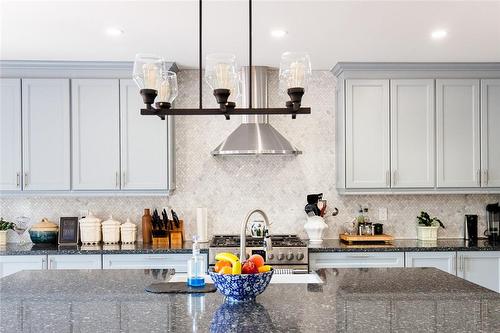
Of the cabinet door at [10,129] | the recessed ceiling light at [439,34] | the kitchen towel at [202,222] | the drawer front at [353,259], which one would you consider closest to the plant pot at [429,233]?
the drawer front at [353,259]

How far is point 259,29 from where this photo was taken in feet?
11.7

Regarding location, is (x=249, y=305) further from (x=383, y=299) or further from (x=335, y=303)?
(x=383, y=299)

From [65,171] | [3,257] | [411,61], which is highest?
[411,61]

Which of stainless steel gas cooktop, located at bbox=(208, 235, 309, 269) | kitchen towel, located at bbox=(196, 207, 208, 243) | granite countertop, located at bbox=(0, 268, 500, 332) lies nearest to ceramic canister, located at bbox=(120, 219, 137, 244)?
kitchen towel, located at bbox=(196, 207, 208, 243)

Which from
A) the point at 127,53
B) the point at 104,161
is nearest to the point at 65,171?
the point at 104,161

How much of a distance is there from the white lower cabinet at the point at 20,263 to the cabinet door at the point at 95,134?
0.69 meters

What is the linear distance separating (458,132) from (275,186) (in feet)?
5.85

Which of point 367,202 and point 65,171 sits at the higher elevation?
point 65,171

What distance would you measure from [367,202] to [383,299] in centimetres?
286

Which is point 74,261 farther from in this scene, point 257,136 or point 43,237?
point 257,136

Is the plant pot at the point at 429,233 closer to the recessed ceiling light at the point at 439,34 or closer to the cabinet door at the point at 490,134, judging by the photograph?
the cabinet door at the point at 490,134

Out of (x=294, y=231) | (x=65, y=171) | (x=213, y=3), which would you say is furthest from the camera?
(x=294, y=231)

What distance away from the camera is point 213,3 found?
3051 mm

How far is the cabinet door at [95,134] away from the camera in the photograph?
448 cm
